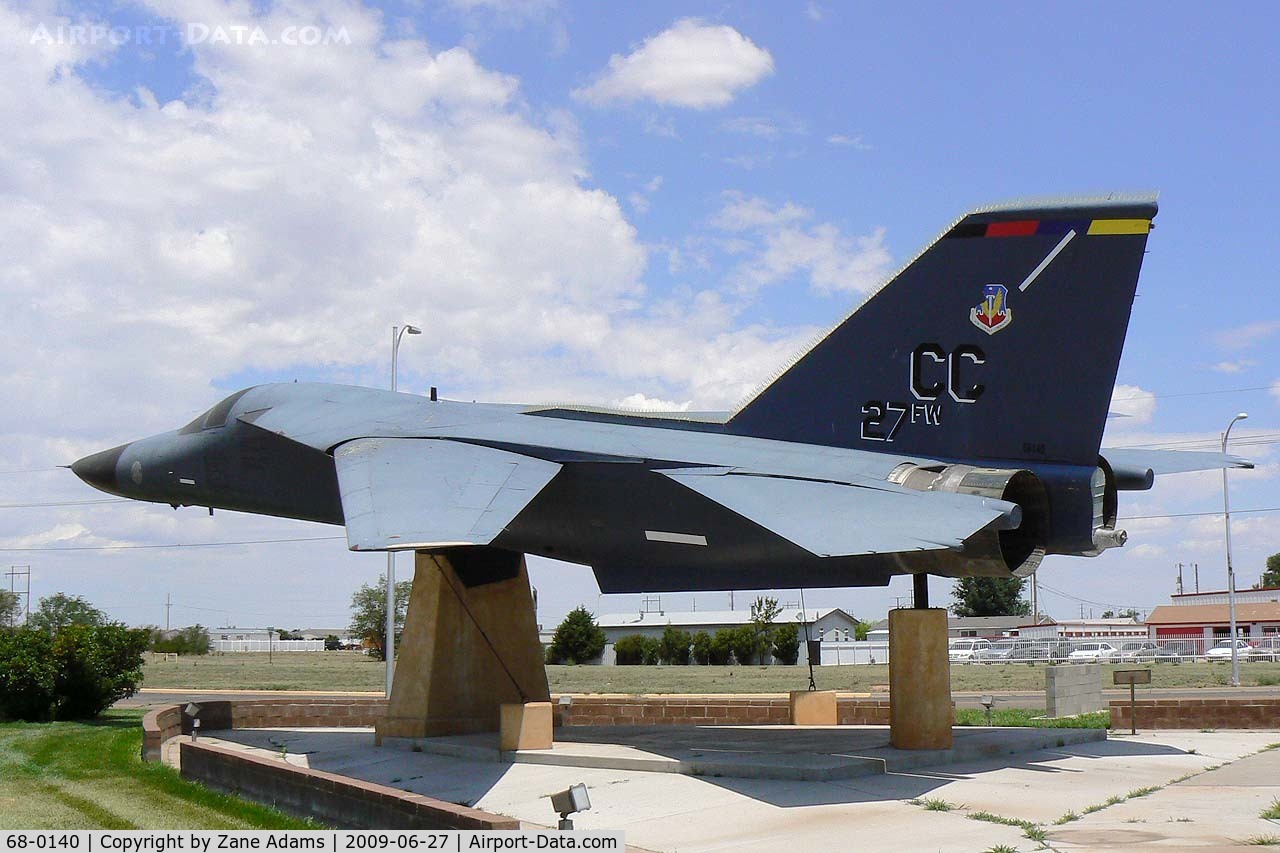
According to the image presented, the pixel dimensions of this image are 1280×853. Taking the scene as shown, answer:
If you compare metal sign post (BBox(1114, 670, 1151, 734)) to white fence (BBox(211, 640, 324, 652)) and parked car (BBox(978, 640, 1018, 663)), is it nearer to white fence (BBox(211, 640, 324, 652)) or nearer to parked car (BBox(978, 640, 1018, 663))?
parked car (BBox(978, 640, 1018, 663))

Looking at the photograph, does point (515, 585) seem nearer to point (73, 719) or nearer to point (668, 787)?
point (668, 787)

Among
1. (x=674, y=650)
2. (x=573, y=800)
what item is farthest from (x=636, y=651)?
(x=573, y=800)

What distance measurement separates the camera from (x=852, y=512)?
39.1 feet

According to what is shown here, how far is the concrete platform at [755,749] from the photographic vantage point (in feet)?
41.2

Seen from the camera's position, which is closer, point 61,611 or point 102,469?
point 102,469

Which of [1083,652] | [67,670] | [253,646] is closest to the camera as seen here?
[67,670]

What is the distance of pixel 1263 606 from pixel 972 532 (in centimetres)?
8639

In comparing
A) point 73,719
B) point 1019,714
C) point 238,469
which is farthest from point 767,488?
point 73,719

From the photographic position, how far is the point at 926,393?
44.8 ft

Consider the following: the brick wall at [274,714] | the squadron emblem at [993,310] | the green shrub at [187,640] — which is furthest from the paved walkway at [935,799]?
the green shrub at [187,640]

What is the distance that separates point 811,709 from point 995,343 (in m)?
7.49

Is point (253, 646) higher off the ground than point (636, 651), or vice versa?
point (636, 651)

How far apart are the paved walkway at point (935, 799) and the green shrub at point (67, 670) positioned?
11326mm

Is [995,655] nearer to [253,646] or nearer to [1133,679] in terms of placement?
[1133,679]
